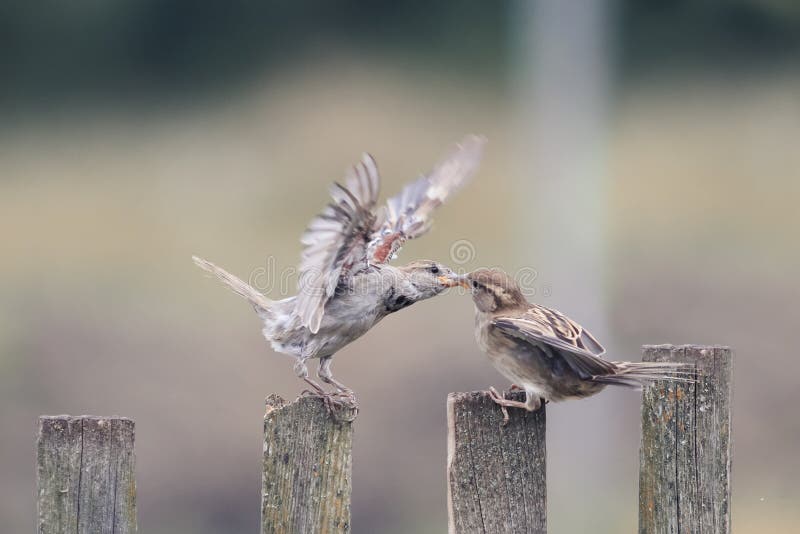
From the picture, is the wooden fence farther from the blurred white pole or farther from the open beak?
the blurred white pole

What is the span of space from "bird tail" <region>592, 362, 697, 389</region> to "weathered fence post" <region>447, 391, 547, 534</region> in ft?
1.47

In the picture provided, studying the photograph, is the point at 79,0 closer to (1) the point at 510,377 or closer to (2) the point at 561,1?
(2) the point at 561,1

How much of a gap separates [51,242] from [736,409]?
694 centimetres

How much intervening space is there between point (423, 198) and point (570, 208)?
294cm

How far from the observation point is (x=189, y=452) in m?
8.93

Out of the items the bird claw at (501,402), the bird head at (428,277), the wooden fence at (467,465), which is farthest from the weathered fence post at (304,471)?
the bird head at (428,277)

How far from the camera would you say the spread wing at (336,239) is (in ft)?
16.2

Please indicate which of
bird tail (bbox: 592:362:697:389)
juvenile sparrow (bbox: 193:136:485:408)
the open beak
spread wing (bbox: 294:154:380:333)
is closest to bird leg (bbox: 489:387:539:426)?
bird tail (bbox: 592:362:697:389)

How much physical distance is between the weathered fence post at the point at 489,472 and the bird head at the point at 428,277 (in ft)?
6.98

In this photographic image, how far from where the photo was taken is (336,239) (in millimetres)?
5250

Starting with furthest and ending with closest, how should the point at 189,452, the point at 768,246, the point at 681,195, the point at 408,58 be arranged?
the point at 408,58 < the point at 681,195 < the point at 768,246 < the point at 189,452

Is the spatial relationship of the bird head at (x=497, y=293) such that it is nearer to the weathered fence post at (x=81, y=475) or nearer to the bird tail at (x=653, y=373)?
the bird tail at (x=653, y=373)

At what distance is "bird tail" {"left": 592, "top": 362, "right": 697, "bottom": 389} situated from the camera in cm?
395

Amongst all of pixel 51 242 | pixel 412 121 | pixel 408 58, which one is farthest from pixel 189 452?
pixel 408 58
